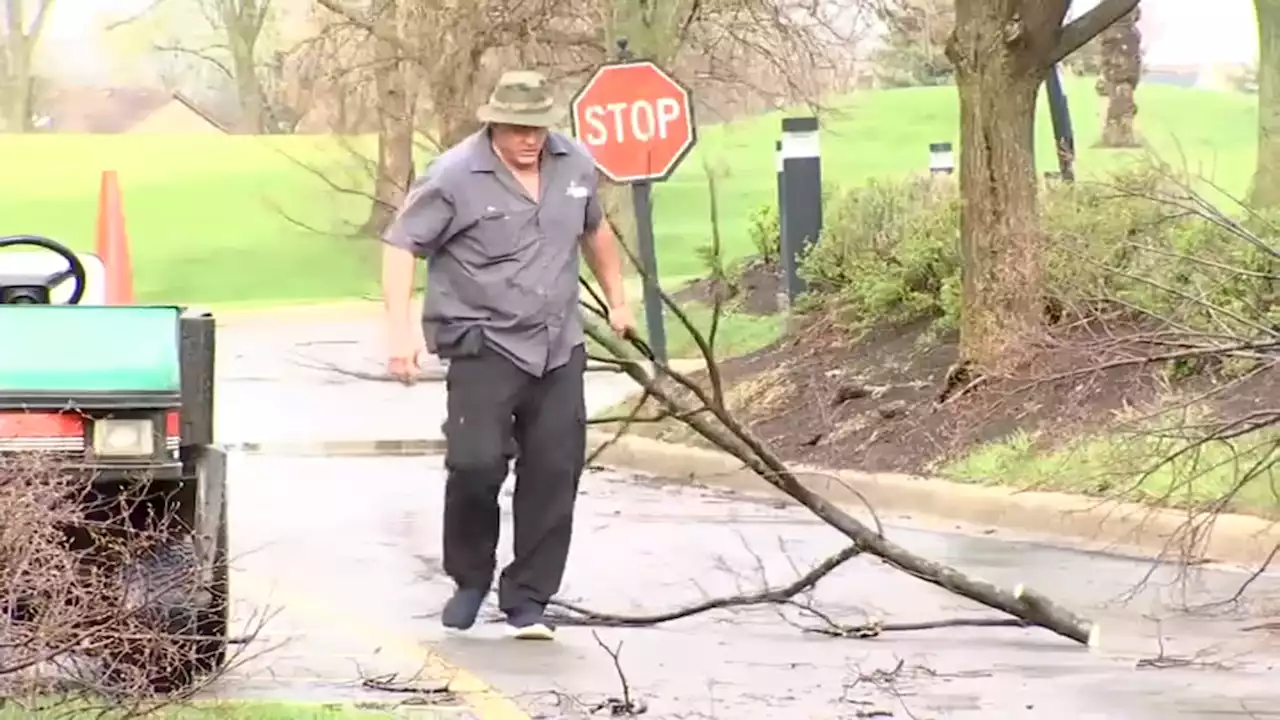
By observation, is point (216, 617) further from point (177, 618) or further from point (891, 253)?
point (891, 253)

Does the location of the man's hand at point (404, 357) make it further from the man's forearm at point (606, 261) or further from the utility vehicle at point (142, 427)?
the utility vehicle at point (142, 427)

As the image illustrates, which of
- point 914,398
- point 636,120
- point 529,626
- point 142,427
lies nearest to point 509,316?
point 529,626

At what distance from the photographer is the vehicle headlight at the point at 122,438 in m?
5.69

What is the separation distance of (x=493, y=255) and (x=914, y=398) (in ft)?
18.5

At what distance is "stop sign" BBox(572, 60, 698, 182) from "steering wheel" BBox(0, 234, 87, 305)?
7350 millimetres

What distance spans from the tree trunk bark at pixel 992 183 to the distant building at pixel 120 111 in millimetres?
70101

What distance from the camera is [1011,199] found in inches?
Answer: 469

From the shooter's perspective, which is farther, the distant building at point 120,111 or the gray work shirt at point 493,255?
the distant building at point 120,111

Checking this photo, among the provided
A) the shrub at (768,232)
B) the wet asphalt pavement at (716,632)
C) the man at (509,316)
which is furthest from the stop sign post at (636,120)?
the man at (509,316)

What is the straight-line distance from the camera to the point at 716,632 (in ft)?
24.5

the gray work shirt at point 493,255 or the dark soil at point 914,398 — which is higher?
the gray work shirt at point 493,255

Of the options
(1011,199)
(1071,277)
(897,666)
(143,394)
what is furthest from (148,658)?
(1011,199)

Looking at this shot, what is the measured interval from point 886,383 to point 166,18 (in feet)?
192

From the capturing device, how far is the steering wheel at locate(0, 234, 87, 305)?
24.2ft
